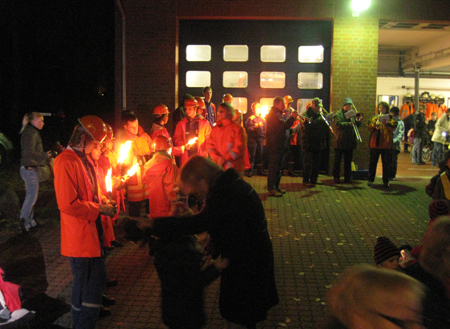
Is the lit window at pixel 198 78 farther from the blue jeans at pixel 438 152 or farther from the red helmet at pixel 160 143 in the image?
the blue jeans at pixel 438 152

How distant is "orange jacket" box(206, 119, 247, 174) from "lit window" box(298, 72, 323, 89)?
5.98 metres

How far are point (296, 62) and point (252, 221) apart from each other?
10587 millimetres

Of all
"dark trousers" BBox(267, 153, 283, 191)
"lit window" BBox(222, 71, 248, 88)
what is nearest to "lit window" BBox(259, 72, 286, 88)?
"lit window" BBox(222, 71, 248, 88)

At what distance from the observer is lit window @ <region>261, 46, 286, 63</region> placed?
1298 centimetres

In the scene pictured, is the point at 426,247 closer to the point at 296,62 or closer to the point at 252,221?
the point at 252,221

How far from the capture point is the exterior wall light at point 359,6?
1184 cm

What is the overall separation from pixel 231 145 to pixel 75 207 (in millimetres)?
4209

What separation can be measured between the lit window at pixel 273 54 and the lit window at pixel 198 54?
165cm

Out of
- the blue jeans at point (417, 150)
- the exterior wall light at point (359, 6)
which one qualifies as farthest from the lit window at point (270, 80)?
the blue jeans at point (417, 150)

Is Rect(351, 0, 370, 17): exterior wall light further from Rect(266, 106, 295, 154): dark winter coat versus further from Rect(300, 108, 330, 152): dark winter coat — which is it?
Rect(266, 106, 295, 154): dark winter coat

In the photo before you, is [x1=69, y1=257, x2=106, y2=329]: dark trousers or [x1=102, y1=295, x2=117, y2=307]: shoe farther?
[x1=102, y1=295, x2=117, y2=307]: shoe

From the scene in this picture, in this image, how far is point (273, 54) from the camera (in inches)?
512

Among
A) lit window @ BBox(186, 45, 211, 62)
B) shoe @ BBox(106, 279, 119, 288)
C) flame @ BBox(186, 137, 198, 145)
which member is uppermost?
lit window @ BBox(186, 45, 211, 62)

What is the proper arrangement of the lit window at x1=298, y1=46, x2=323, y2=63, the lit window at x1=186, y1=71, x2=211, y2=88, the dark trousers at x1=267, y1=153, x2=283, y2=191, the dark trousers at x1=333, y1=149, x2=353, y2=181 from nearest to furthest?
the dark trousers at x1=267, y1=153, x2=283, y2=191 → the dark trousers at x1=333, y1=149, x2=353, y2=181 → the lit window at x1=298, y1=46, x2=323, y2=63 → the lit window at x1=186, y1=71, x2=211, y2=88
